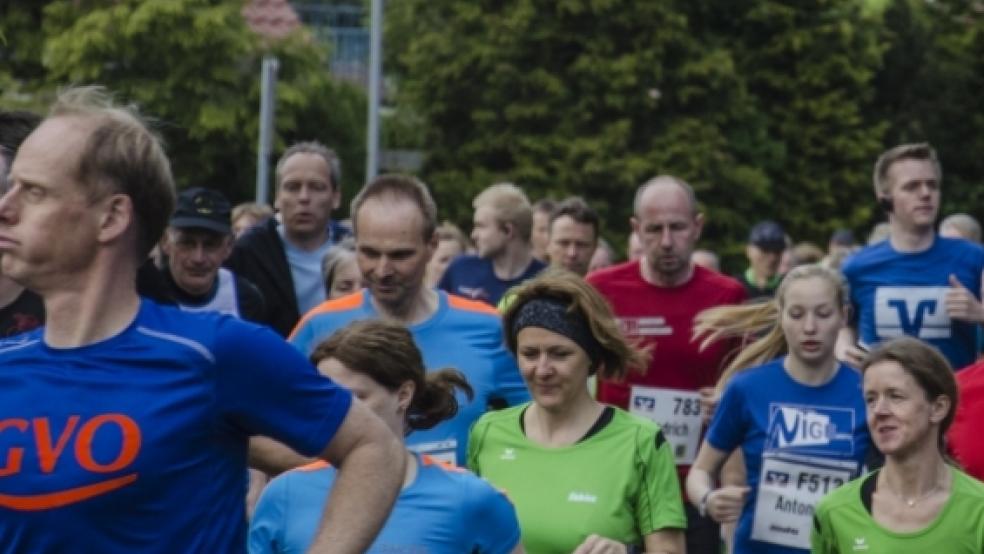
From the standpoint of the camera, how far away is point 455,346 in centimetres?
749

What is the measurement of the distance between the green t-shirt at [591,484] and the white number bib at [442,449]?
0.13m

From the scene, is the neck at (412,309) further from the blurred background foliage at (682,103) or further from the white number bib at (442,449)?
the blurred background foliage at (682,103)

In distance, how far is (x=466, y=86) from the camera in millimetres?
49844

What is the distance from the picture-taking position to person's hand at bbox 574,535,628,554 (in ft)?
21.9

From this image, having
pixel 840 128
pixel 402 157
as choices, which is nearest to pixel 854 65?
pixel 840 128

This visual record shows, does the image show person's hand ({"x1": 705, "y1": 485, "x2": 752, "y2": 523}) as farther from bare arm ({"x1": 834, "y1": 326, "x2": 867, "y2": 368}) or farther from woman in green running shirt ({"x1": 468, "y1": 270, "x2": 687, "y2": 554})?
bare arm ({"x1": 834, "y1": 326, "x2": 867, "y2": 368})

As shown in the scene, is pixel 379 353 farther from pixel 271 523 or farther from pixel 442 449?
pixel 442 449

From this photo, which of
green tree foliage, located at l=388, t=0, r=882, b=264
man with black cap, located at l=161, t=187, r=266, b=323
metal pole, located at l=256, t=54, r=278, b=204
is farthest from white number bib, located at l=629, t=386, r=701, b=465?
green tree foliage, located at l=388, t=0, r=882, b=264

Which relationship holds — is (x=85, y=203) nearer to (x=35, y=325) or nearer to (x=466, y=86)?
(x=35, y=325)

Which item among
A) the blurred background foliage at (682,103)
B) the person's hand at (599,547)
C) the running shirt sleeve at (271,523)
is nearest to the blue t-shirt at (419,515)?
the running shirt sleeve at (271,523)

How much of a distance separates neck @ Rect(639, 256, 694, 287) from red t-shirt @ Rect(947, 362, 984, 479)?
95.3 inches

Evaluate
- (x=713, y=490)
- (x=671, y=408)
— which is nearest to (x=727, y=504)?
(x=713, y=490)

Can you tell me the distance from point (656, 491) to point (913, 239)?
14.4 feet

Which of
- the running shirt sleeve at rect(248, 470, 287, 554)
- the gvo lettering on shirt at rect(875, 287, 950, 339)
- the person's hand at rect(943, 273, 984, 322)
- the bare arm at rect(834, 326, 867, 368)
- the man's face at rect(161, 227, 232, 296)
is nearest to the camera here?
the running shirt sleeve at rect(248, 470, 287, 554)
